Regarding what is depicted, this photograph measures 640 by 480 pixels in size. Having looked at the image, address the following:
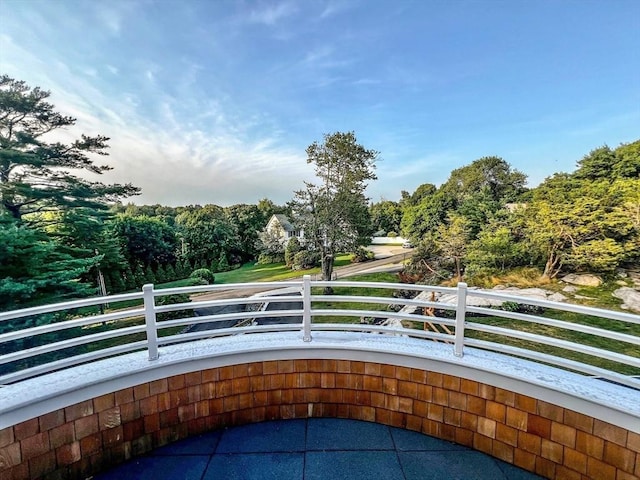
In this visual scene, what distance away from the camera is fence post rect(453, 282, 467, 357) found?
6.88 ft

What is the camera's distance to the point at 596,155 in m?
8.92

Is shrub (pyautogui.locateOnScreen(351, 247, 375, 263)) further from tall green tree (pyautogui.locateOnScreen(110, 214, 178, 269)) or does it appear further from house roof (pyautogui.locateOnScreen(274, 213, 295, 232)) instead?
tall green tree (pyautogui.locateOnScreen(110, 214, 178, 269))

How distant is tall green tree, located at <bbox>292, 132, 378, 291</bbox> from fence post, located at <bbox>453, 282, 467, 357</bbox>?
10523mm

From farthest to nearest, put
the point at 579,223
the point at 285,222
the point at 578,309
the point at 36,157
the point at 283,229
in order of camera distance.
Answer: the point at 283,229, the point at 285,222, the point at 579,223, the point at 36,157, the point at 578,309

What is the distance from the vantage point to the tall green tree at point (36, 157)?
7613 millimetres

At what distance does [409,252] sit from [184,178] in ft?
29.6

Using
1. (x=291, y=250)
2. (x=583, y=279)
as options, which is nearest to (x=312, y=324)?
(x=583, y=279)

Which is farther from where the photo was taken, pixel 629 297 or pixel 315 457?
pixel 629 297

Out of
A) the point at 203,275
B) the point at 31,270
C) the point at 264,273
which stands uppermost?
the point at 31,270

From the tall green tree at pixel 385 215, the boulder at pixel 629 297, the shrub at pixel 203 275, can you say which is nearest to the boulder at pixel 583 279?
the boulder at pixel 629 297

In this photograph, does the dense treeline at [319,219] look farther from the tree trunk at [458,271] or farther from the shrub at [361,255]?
the shrub at [361,255]

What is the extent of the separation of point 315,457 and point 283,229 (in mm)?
13518

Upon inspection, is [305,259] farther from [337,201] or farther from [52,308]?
[52,308]

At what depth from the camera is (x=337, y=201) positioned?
41.4 feet
